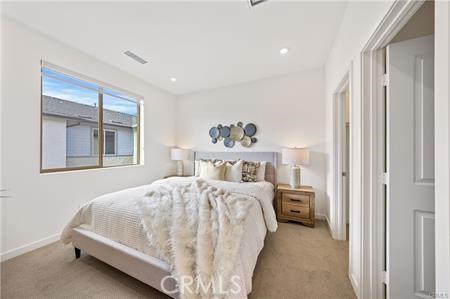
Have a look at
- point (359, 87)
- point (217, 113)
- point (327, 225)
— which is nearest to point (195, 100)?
point (217, 113)

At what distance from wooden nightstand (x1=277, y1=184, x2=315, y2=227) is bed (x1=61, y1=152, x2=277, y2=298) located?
0.91 metres

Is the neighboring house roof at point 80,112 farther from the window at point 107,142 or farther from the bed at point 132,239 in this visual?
the bed at point 132,239

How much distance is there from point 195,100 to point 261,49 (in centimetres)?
220

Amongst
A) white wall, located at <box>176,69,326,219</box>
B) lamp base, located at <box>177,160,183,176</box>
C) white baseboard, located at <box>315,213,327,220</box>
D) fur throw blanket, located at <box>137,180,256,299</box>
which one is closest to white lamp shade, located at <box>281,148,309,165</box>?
white wall, located at <box>176,69,326,219</box>

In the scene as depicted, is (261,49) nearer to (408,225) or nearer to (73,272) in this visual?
(408,225)

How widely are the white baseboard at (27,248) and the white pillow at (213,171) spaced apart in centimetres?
221

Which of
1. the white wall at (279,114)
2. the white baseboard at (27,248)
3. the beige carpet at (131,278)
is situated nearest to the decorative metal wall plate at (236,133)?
the white wall at (279,114)

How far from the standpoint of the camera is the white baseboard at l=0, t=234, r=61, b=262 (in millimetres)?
1874

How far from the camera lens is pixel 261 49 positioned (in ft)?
8.35

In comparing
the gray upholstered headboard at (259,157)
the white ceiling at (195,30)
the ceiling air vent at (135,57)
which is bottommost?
the gray upholstered headboard at (259,157)

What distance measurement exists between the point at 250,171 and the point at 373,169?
6.37 feet

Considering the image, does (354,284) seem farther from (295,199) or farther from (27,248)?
(27,248)

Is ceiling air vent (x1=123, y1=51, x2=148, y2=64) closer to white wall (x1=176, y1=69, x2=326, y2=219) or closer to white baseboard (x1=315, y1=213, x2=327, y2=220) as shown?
white wall (x1=176, y1=69, x2=326, y2=219)

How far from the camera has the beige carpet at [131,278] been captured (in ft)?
4.85
